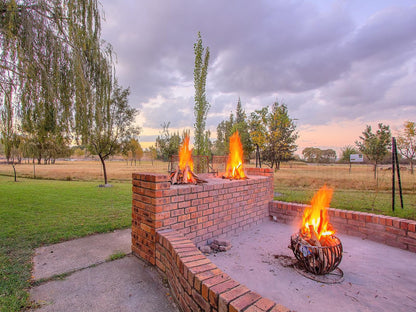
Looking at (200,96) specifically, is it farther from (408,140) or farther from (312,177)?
(408,140)

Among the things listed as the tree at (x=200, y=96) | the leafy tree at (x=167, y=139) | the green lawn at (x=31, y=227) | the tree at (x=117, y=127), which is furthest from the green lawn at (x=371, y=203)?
the leafy tree at (x=167, y=139)

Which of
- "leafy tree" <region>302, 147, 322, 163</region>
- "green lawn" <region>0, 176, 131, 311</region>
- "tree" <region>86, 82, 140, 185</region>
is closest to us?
"green lawn" <region>0, 176, 131, 311</region>

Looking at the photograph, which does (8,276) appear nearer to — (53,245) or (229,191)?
(53,245)

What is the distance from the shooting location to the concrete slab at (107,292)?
65.6 inches

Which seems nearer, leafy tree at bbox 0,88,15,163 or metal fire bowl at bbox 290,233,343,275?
metal fire bowl at bbox 290,233,343,275

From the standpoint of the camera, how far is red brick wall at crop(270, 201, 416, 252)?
283 cm

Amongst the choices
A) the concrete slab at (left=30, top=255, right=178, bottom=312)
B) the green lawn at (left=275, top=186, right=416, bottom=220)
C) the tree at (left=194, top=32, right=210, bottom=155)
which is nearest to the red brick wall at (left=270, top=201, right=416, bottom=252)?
the green lawn at (left=275, top=186, right=416, bottom=220)

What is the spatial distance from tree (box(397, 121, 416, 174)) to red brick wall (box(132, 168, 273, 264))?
1969 centimetres

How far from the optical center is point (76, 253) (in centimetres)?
270

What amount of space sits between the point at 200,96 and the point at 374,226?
35.6ft

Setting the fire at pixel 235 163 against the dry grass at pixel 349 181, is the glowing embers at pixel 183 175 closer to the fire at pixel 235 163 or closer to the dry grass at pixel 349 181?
the fire at pixel 235 163

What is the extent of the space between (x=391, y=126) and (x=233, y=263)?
21.8 meters

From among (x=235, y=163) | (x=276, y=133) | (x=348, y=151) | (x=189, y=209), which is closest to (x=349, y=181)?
(x=276, y=133)

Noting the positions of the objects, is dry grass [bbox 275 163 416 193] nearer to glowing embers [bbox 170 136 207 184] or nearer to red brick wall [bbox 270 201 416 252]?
red brick wall [bbox 270 201 416 252]
